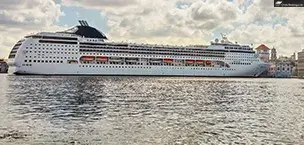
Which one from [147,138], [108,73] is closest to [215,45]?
[108,73]

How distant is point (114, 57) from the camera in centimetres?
16188

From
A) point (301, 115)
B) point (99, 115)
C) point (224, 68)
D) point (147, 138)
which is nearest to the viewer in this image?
point (147, 138)

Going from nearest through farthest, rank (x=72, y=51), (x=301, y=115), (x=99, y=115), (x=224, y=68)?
(x=99, y=115) → (x=301, y=115) → (x=72, y=51) → (x=224, y=68)

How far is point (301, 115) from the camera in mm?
38656

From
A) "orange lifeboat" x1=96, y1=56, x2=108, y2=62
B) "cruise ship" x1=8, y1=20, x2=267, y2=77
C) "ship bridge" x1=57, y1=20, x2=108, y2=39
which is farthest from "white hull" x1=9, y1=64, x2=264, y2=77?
"ship bridge" x1=57, y1=20, x2=108, y2=39

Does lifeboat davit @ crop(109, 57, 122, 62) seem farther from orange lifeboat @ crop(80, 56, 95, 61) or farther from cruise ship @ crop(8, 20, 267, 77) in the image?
orange lifeboat @ crop(80, 56, 95, 61)

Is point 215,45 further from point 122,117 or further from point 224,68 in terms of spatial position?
point 122,117

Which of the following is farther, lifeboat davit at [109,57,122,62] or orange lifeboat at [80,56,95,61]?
lifeboat davit at [109,57,122,62]

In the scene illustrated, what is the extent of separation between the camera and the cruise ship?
152m

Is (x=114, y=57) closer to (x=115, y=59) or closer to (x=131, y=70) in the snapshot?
(x=115, y=59)

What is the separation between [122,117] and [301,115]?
14965mm

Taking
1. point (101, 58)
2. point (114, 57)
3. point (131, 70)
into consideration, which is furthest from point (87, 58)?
point (131, 70)

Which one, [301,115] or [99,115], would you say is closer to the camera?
[99,115]

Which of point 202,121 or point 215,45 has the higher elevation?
point 215,45
